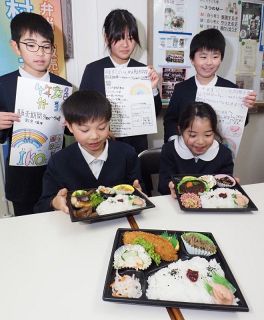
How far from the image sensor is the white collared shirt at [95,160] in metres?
1.34

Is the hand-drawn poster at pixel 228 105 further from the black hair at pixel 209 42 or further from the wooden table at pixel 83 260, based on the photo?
the wooden table at pixel 83 260

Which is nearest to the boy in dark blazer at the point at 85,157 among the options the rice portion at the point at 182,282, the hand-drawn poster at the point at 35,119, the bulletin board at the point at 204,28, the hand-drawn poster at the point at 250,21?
the hand-drawn poster at the point at 35,119

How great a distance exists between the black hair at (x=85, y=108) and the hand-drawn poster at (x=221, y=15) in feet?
4.80

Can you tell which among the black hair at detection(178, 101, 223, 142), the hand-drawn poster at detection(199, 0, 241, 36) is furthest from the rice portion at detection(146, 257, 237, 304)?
the hand-drawn poster at detection(199, 0, 241, 36)

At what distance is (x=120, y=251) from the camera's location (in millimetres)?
854

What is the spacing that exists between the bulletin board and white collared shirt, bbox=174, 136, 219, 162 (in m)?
0.87

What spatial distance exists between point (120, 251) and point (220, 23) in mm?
2224

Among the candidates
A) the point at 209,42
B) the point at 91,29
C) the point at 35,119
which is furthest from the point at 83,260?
the point at 91,29

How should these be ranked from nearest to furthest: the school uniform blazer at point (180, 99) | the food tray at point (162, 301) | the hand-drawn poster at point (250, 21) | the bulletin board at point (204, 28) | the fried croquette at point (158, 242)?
1. the food tray at point (162, 301)
2. the fried croquette at point (158, 242)
3. the school uniform blazer at point (180, 99)
4. the bulletin board at point (204, 28)
5. the hand-drawn poster at point (250, 21)

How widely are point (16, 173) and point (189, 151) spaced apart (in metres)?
0.99

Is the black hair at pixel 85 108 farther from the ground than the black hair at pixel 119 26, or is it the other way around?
the black hair at pixel 119 26

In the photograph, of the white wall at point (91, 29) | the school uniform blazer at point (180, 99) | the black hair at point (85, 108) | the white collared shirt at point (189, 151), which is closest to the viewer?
the black hair at point (85, 108)

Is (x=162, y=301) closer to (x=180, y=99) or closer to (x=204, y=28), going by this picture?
(x=180, y=99)

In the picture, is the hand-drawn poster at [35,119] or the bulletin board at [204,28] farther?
the bulletin board at [204,28]
